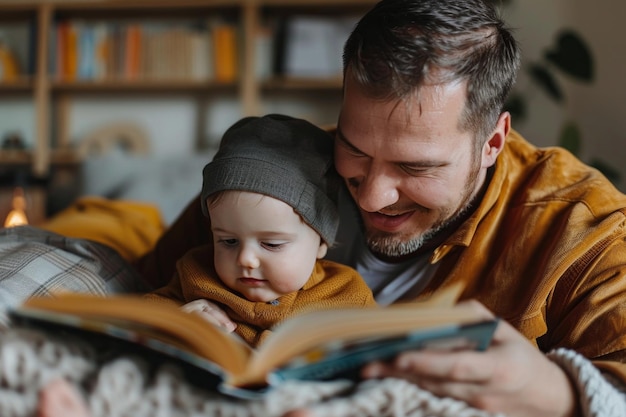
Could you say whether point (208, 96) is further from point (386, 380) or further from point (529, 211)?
point (386, 380)

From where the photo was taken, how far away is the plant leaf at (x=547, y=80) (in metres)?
3.36

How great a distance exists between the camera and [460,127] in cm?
120

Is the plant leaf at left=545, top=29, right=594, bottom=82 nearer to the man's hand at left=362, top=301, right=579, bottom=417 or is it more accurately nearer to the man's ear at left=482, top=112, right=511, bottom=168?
the man's ear at left=482, top=112, right=511, bottom=168

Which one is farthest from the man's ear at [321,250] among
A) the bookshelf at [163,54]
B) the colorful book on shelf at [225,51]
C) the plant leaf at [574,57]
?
the colorful book on shelf at [225,51]

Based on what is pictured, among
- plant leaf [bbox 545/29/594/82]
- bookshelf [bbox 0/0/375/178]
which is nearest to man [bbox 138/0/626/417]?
plant leaf [bbox 545/29/594/82]

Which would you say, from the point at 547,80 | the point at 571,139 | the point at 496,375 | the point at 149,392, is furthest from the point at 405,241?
the point at 547,80

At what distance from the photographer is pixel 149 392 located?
72 cm

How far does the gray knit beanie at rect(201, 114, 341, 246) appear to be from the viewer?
3.81ft

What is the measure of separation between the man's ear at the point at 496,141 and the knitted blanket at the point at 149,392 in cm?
67

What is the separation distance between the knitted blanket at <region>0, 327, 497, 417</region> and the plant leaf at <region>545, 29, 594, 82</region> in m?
2.71

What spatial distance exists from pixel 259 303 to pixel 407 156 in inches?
13.8

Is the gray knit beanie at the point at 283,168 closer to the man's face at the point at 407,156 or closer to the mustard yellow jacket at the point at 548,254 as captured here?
the man's face at the point at 407,156

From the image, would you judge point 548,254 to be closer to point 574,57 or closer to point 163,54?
point 574,57

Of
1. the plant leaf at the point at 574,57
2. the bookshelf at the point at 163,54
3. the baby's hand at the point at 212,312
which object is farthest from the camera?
the bookshelf at the point at 163,54
